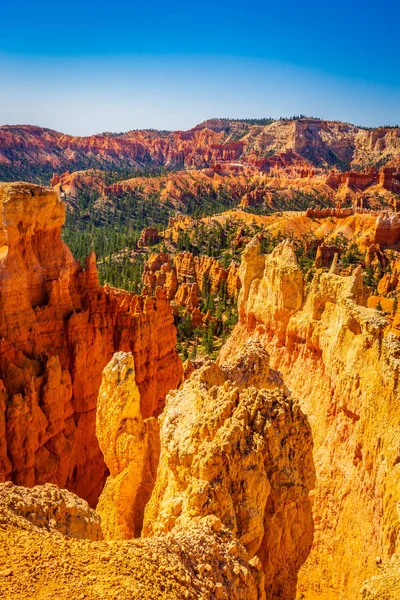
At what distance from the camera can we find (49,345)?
57.1ft

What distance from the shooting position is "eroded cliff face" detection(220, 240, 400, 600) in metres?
11.1

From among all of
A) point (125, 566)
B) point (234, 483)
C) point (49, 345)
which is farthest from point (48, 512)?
point (49, 345)

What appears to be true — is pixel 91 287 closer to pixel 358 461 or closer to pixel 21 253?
pixel 21 253

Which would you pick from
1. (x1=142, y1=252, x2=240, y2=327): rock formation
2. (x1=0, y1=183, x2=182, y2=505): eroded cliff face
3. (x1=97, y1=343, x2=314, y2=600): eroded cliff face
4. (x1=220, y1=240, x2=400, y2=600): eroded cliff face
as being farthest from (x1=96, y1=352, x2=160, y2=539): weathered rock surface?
(x1=142, y1=252, x2=240, y2=327): rock formation

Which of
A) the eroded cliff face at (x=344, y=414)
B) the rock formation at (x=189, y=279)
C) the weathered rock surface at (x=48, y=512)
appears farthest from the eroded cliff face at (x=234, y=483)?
the rock formation at (x=189, y=279)

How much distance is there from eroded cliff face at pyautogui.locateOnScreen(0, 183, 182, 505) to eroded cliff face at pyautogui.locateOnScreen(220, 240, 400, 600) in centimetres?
643

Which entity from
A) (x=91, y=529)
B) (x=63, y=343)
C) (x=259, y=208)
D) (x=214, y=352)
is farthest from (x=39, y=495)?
(x=259, y=208)

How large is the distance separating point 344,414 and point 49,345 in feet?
32.5

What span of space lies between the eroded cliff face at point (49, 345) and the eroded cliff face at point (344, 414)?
21.1 ft

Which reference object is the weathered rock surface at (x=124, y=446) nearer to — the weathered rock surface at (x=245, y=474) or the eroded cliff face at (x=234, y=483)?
the eroded cliff face at (x=234, y=483)

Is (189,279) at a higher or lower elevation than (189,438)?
lower

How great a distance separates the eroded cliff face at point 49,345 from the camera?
15438mm

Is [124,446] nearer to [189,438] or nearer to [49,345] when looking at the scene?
[189,438]

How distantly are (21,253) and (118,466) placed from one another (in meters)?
8.42
